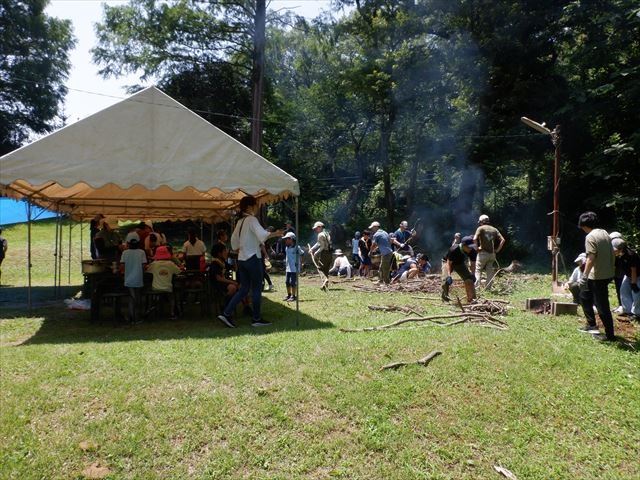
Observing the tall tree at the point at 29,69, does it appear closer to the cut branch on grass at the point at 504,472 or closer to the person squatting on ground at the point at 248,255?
the person squatting on ground at the point at 248,255

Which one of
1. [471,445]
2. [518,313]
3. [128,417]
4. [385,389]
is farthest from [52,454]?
[518,313]

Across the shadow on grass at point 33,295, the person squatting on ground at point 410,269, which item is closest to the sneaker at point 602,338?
the person squatting on ground at point 410,269

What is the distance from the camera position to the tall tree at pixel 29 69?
3122 centimetres

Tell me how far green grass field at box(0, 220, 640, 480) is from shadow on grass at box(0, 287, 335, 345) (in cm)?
9

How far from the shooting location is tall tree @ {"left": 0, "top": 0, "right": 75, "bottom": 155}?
102 ft

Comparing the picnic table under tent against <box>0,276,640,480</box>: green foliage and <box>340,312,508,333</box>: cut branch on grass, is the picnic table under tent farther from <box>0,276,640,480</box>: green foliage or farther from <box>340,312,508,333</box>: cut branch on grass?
<box>340,312,508,333</box>: cut branch on grass

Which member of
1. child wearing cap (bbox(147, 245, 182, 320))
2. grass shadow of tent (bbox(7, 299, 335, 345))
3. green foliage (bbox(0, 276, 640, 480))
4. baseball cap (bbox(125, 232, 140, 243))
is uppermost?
baseball cap (bbox(125, 232, 140, 243))

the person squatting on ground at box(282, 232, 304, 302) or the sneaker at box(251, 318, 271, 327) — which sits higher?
the person squatting on ground at box(282, 232, 304, 302)

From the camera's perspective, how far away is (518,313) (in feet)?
27.0

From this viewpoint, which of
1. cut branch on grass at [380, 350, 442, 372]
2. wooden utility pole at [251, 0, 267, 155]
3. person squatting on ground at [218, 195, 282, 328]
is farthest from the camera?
wooden utility pole at [251, 0, 267, 155]

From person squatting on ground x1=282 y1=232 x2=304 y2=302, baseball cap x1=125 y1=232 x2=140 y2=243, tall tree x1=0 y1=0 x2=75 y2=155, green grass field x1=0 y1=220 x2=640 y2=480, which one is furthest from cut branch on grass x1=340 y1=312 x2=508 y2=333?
tall tree x1=0 y1=0 x2=75 y2=155

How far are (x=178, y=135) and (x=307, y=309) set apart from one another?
372 cm

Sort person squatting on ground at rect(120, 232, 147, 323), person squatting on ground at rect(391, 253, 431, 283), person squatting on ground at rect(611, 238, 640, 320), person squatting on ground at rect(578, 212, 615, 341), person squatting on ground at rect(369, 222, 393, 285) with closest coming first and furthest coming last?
1. person squatting on ground at rect(578, 212, 615, 341)
2. person squatting on ground at rect(611, 238, 640, 320)
3. person squatting on ground at rect(120, 232, 147, 323)
4. person squatting on ground at rect(369, 222, 393, 285)
5. person squatting on ground at rect(391, 253, 431, 283)

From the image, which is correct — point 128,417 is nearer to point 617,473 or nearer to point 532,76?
point 617,473
